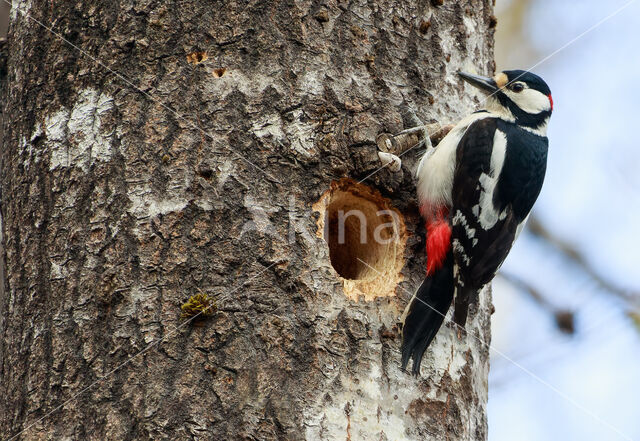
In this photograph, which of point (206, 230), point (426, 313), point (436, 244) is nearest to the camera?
point (206, 230)

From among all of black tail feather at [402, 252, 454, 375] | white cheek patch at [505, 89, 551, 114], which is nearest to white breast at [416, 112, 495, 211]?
black tail feather at [402, 252, 454, 375]

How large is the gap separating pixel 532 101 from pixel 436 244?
51.2 inches

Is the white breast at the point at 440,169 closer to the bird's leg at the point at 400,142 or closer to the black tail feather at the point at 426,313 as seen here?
the bird's leg at the point at 400,142

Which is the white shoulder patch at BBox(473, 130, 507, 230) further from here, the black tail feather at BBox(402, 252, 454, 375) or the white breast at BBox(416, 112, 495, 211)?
the black tail feather at BBox(402, 252, 454, 375)

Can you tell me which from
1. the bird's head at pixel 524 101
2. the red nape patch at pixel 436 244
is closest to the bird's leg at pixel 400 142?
the red nape patch at pixel 436 244

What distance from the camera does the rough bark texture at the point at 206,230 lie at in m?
2.13

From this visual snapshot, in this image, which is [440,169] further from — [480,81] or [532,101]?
[532,101]

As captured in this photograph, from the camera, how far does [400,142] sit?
2592mm

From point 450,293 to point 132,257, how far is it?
1134mm

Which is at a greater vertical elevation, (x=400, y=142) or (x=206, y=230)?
(x=400, y=142)

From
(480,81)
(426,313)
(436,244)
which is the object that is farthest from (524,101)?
(426,313)

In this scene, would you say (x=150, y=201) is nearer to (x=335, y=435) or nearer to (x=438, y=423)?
(x=335, y=435)

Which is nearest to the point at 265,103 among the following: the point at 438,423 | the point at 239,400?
the point at 239,400

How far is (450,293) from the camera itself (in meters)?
2.73
